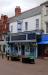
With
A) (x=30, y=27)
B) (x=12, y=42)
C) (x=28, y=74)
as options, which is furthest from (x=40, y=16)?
(x=28, y=74)

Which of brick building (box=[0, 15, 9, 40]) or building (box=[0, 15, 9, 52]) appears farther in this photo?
brick building (box=[0, 15, 9, 40])

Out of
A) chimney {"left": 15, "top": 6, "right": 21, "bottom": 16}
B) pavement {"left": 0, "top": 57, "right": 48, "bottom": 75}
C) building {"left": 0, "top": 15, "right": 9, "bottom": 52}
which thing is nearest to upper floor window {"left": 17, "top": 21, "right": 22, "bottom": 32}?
chimney {"left": 15, "top": 6, "right": 21, "bottom": 16}

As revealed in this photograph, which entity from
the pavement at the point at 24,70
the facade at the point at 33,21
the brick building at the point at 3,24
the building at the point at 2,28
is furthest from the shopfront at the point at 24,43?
the pavement at the point at 24,70

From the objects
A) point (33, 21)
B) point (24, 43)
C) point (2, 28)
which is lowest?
point (24, 43)

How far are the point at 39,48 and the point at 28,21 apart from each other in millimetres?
6285

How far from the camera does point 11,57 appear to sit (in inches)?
1874

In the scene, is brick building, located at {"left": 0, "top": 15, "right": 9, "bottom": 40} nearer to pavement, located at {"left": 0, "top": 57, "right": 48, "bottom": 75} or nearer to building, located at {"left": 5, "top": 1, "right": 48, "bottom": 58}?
building, located at {"left": 5, "top": 1, "right": 48, "bottom": 58}

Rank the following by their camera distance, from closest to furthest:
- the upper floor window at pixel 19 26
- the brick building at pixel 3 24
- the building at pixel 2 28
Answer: the upper floor window at pixel 19 26, the building at pixel 2 28, the brick building at pixel 3 24

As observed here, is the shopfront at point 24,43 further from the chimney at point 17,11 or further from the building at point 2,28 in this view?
the building at point 2,28

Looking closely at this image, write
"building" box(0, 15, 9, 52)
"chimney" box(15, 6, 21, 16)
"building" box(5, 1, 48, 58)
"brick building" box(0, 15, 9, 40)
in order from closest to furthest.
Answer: "building" box(5, 1, 48, 58), "chimney" box(15, 6, 21, 16), "building" box(0, 15, 9, 52), "brick building" box(0, 15, 9, 40)

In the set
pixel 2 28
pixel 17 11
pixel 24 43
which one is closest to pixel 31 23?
pixel 24 43

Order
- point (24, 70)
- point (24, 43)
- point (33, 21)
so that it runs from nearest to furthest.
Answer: point (24, 70) → point (33, 21) → point (24, 43)

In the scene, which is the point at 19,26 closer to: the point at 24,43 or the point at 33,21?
the point at 24,43

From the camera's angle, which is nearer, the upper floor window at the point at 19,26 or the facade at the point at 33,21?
the facade at the point at 33,21
